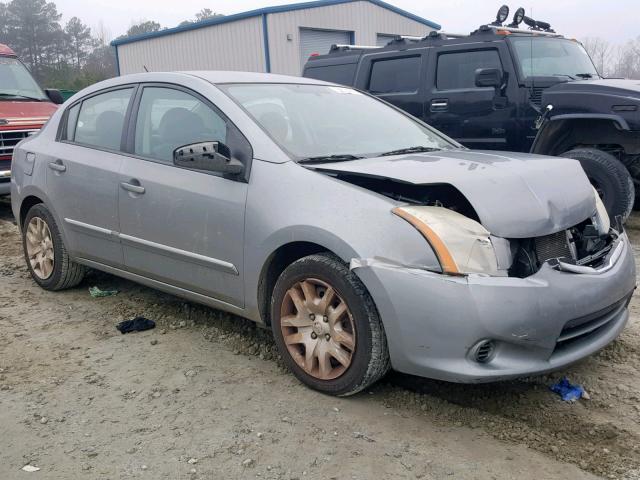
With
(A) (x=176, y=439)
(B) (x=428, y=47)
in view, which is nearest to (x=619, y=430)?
(A) (x=176, y=439)

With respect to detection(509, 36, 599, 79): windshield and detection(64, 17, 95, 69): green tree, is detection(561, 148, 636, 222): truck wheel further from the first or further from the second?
detection(64, 17, 95, 69): green tree

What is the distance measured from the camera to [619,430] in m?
2.90

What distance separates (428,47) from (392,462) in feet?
19.6

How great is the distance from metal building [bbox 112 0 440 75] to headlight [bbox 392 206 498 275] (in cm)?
1785

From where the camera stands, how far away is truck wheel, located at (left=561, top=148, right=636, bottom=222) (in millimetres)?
6191

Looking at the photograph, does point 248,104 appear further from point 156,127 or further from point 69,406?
point 69,406

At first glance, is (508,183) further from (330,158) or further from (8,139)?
(8,139)

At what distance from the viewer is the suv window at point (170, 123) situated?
3.83m

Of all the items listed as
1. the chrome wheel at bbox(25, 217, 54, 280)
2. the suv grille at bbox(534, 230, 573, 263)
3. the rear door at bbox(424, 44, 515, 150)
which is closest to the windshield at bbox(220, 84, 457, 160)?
the suv grille at bbox(534, 230, 573, 263)

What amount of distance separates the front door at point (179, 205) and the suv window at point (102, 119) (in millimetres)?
194

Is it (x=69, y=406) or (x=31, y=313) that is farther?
(x=31, y=313)

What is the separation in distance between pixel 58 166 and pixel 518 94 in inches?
186

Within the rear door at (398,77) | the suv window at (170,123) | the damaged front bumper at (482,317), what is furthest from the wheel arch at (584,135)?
the suv window at (170,123)

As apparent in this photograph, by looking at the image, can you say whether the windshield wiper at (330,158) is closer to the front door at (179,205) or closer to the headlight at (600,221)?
the front door at (179,205)
